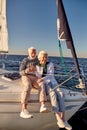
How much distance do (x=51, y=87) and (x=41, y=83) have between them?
352 millimetres

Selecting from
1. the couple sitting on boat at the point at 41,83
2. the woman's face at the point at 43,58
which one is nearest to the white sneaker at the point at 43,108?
the couple sitting on boat at the point at 41,83

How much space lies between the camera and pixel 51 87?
31.3ft

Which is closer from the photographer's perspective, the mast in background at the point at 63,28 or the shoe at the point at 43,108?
the shoe at the point at 43,108

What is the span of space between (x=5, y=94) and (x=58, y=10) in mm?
3333

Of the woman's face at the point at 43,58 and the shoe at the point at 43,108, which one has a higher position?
the woman's face at the point at 43,58

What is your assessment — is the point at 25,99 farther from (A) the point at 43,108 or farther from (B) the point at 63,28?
(B) the point at 63,28

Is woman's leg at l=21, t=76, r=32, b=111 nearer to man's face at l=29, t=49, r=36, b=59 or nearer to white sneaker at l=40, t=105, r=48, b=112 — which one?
white sneaker at l=40, t=105, r=48, b=112

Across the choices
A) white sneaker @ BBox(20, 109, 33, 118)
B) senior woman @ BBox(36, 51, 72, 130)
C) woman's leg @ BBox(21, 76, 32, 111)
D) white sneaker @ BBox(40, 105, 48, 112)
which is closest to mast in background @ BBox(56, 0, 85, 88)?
senior woman @ BBox(36, 51, 72, 130)

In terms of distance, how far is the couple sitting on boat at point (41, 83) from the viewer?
930cm

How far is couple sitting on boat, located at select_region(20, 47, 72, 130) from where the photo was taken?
9297 millimetres

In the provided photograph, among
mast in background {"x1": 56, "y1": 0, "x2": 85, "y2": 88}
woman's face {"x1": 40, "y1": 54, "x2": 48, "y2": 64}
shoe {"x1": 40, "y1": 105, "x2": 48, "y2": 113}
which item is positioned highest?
mast in background {"x1": 56, "y1": 0, "x2": 85, "y2": 88}

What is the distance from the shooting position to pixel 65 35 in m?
10.4

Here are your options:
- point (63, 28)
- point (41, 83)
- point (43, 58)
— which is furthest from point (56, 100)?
point (63, 28)

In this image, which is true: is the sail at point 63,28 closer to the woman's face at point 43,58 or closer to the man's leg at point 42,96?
the woman's face at point 43,58
